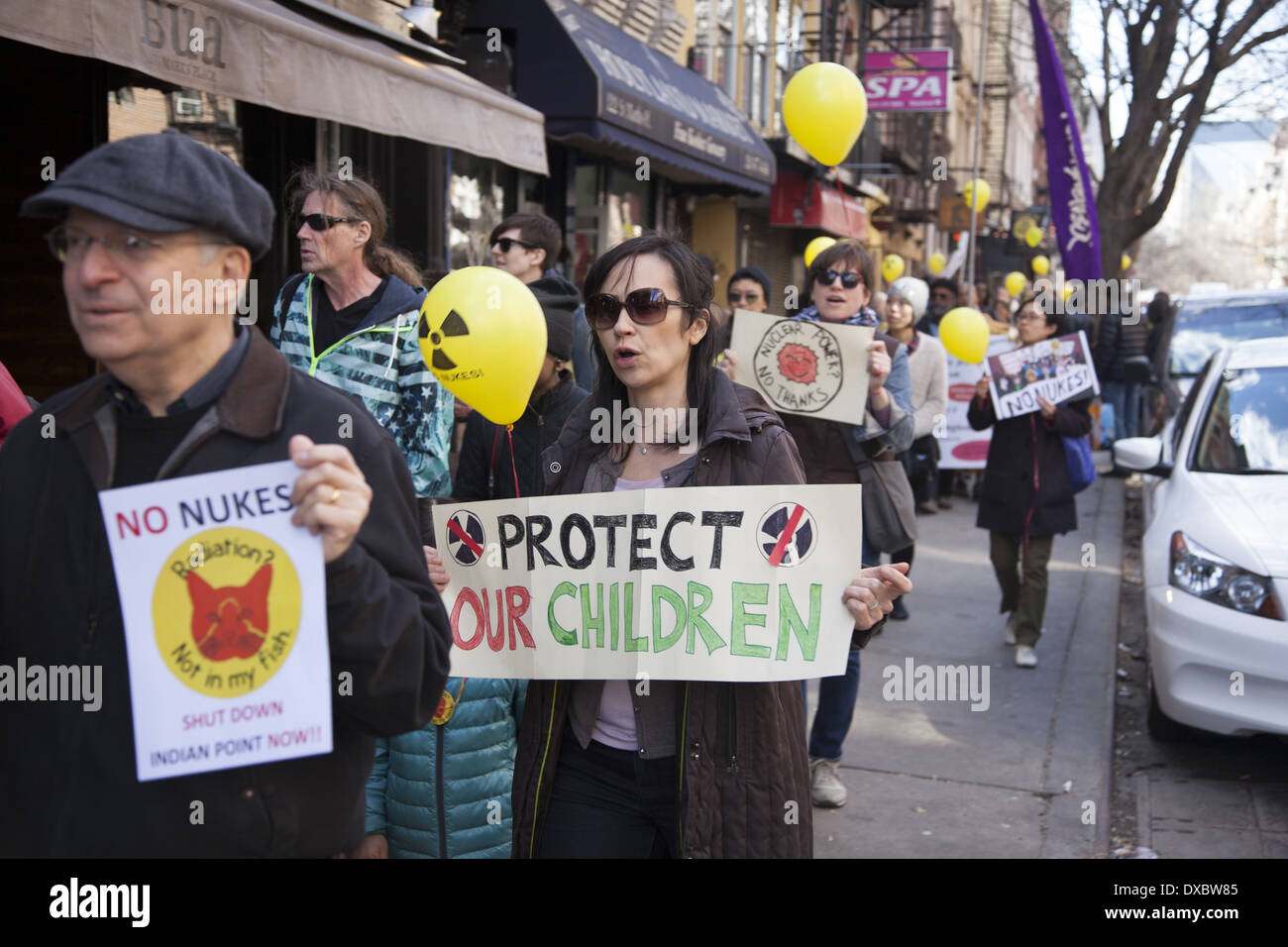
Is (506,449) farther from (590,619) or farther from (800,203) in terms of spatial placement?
(800,203)

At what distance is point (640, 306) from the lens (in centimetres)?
307

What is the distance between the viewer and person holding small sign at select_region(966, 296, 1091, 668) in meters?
7.44

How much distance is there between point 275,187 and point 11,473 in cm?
731

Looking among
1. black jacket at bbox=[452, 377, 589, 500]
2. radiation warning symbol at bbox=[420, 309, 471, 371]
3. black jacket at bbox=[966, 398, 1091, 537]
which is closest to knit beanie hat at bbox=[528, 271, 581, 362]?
black jacket at bbox=[452, 377, 589, 500]

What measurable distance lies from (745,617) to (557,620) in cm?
45

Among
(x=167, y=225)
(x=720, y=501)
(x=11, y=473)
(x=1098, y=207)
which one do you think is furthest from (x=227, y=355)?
(x=1098, y=207)

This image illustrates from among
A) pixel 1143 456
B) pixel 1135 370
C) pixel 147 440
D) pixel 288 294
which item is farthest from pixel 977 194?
pixel 147 440

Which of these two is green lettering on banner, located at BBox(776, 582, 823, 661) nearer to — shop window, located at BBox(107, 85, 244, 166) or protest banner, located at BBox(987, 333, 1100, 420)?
protest banner, located at BBox(987, 333, 1100, 420)

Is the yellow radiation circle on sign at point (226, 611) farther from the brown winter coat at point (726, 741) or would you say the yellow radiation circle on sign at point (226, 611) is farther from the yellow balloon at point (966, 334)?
the yellow balloon at point (966, 334)

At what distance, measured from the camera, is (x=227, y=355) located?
1.96 metres

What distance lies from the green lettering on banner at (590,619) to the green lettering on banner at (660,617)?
0.13 m

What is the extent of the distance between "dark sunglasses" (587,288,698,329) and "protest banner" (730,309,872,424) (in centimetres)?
199
